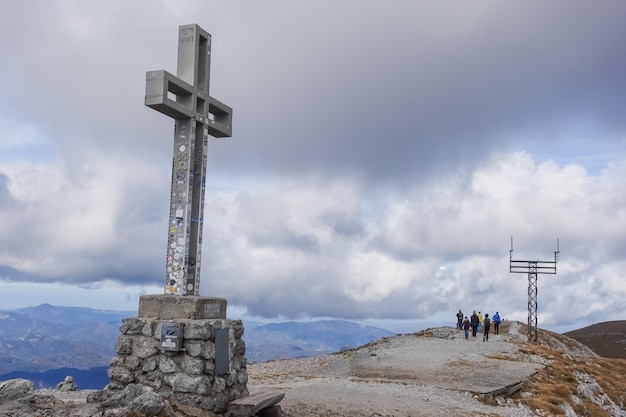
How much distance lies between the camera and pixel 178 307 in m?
10.8

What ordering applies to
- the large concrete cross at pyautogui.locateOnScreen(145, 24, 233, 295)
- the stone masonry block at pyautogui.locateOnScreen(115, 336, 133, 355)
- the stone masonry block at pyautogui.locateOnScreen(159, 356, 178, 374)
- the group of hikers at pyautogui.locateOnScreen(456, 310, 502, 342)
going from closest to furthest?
the stone masonry block at pyautogui.locateOnScreen(159, 356, 178, 374) → the stone masonry block at pyautogui.locateOnScreen(115, 336, 133, 355) → the large concrete cross at pyautogui.locateOnScreen(145, 24, 233, 295) → the group of hikers at pyautogui.locateOnScreen(456, 310, 502, 342)

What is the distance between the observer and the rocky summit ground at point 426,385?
12.6 metres

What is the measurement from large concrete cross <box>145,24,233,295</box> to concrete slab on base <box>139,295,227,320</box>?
36cm

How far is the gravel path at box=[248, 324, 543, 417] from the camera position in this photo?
14648mm

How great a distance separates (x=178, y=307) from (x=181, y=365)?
1.10 m

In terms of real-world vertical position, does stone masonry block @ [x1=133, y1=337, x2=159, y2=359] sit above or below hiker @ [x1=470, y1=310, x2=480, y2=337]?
above

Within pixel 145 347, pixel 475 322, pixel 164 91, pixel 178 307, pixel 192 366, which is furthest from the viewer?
pixel 475 322

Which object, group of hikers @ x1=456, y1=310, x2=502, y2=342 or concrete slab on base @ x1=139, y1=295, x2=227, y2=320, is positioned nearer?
concrete slab on base @ x1=139, y1=295, x2=227, y2=320

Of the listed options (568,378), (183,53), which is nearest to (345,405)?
(183,53)

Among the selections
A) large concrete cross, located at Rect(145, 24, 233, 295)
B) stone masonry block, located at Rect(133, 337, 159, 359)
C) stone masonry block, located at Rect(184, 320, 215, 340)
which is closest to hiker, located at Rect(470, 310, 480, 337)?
large concrete cross, located at Rect(145, 24, 233, 295)

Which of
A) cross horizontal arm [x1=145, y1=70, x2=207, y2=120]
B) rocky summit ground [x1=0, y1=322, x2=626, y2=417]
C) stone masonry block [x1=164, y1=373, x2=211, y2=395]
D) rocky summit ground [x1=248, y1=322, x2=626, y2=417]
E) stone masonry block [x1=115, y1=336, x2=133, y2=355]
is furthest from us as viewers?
rocky summit ground [x1=248, y1=322, x2=626, y2=417]

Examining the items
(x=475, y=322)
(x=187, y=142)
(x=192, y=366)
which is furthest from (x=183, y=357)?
(x=475, y=322)

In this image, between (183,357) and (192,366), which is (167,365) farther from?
(192,366)

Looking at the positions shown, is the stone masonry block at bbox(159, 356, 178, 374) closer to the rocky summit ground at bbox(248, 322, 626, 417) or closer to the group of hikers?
the rocky summit ground at bbox(248, 322, 626, 417)
